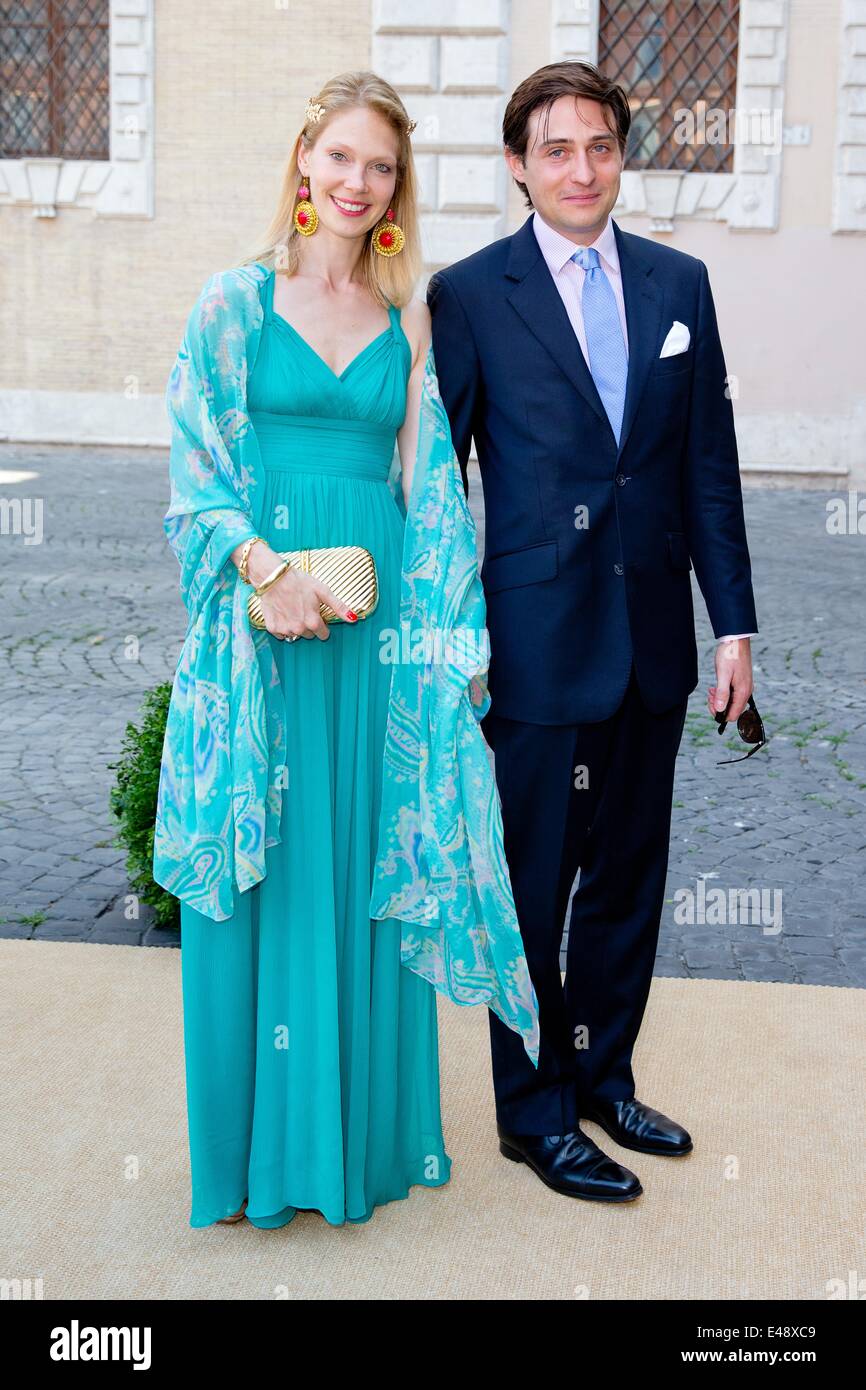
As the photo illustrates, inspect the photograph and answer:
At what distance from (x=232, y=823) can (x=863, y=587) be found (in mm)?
8261

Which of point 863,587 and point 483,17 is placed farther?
Result: point 483,17

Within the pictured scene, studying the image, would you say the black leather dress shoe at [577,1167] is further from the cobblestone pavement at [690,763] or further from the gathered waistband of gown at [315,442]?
the gathered waistband of gown at [315,442]

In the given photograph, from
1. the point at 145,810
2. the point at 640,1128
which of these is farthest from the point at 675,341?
the point at 145,810

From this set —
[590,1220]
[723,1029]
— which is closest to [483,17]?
[723,1029]

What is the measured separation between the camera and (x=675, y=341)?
3.12 m

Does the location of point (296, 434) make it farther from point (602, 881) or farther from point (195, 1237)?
point (195, 1237)

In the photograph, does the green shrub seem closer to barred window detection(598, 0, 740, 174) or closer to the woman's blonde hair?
the woman's blonde hair

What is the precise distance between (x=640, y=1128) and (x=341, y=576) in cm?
150

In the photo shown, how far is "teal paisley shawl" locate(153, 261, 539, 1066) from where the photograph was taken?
2.88 metres

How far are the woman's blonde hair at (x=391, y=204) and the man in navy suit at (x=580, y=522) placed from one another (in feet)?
0.43

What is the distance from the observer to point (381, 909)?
3072mm

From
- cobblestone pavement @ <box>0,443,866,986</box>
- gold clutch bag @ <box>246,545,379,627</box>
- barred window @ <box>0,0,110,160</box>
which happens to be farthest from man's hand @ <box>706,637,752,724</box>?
barred window @ <box>0,0,110,160</box>

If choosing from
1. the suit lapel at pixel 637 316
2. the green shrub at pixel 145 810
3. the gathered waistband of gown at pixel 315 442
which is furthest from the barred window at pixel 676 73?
the gathered waistband of gown at pixel 315 442

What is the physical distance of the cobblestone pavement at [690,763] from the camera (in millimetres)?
4812
